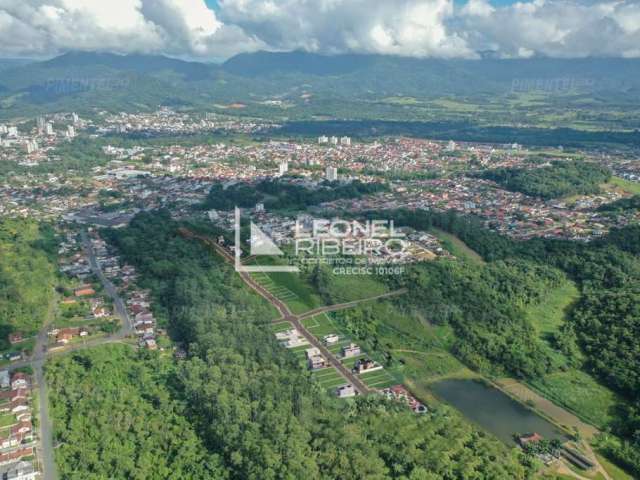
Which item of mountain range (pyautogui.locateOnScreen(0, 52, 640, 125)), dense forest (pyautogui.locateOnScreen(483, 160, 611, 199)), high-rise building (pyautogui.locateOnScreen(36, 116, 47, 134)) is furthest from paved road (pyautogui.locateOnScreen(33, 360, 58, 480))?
mountain range (pyautogui.locateOnScreen(0, 52, 640, 125))

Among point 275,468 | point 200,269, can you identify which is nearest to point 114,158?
point 200,269

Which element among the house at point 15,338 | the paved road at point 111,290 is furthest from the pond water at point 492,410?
the house at point 15,338

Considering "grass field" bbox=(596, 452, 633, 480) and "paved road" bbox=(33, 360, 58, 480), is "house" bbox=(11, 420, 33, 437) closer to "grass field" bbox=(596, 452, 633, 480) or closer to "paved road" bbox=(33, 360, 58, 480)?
"paved road" bbox=(33, 360, 58, 480)

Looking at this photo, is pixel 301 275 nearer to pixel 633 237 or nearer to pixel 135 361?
pixel 135 361

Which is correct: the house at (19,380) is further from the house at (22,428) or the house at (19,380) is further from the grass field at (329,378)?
the grass field at (329,378)

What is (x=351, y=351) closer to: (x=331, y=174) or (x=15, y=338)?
(x=15, y=338)

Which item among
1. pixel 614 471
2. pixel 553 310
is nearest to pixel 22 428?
pixel 614 471
